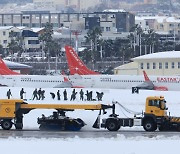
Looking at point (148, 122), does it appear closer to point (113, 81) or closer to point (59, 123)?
point (59, 123)

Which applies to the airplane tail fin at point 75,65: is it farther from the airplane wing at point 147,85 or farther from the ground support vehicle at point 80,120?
the ground support vehicle at point 80,120

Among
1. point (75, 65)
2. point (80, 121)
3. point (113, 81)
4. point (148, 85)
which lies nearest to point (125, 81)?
point (113, 81)

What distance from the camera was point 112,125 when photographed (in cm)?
4378

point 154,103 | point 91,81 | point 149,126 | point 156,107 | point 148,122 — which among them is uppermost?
point 154,103

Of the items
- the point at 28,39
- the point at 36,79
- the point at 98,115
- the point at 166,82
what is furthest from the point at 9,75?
the point at 28,39

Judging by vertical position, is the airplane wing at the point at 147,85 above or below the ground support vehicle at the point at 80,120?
below

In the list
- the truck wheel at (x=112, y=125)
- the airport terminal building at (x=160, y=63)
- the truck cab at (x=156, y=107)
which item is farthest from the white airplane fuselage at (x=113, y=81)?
the truck wheel at (x=112, y=125)

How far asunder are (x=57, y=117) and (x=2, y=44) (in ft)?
453

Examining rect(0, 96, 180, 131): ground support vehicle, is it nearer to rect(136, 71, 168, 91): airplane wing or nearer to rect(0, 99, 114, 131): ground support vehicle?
rect(0, 99, 114, 131): ground support vehicle

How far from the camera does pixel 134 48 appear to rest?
14588 cm

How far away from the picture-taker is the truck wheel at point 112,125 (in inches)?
1722

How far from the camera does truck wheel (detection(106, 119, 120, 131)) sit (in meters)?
43.8

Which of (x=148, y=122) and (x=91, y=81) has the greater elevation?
(x=148, y=122)

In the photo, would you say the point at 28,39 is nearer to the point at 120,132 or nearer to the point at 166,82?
the point at 166,82
